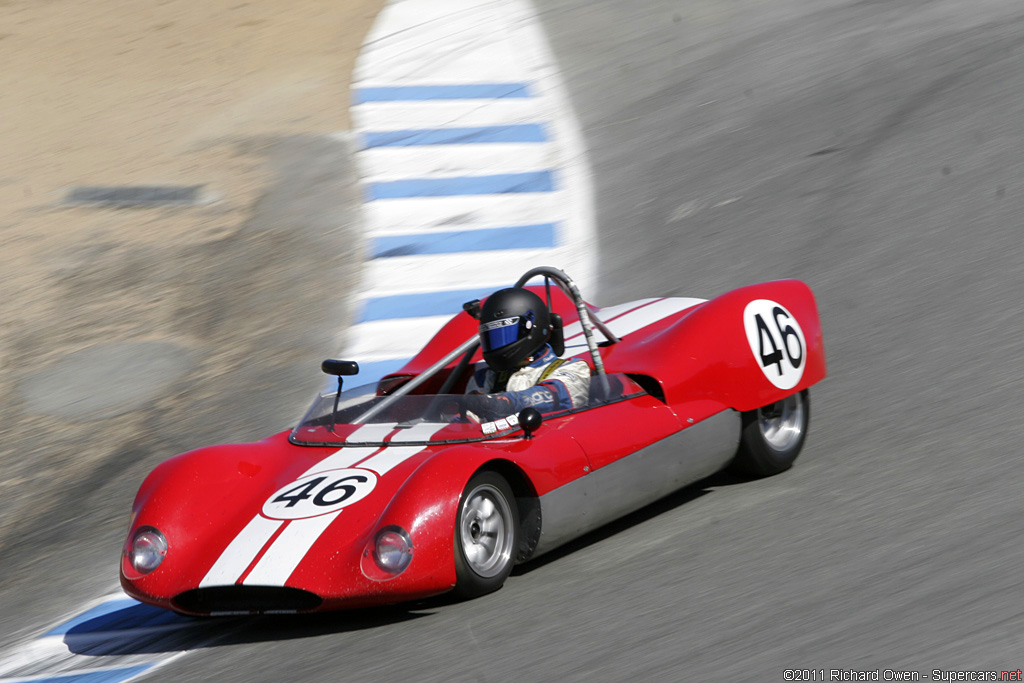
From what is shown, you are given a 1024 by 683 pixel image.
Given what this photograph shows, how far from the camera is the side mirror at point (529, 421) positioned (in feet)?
16.8

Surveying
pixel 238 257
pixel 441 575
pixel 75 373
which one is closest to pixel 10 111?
pixel 238 257

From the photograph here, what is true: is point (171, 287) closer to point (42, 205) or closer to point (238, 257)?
point (238, 257)

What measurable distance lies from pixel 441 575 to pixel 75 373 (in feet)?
15.3

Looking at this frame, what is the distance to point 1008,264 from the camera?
7.84 meters

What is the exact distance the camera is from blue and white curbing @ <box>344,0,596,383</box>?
30.1 ft

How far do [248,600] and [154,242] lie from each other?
623 centimetres

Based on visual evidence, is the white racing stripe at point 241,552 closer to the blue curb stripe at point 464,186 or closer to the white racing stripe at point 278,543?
the white racing stripe at point 278,543

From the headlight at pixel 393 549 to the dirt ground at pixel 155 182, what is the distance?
2870mm

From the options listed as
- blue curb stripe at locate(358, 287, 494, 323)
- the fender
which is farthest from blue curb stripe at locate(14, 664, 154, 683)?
blue curb stripe at locate(358, 287, 494, 323)

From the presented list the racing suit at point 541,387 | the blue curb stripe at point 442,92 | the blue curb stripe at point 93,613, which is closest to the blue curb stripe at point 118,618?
the blue curb stripe at point 93,613

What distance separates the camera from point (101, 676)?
466 cm

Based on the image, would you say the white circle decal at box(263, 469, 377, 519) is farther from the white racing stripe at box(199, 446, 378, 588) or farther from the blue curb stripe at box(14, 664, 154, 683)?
the blue curb stripe at box(14, 664, 154, 683)

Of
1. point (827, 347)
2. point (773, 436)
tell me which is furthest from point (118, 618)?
point (827, 347)

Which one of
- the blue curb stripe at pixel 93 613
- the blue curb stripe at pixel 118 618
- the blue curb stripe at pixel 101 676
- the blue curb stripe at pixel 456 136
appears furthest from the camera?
the blue curb stripe at pixel 456 136
